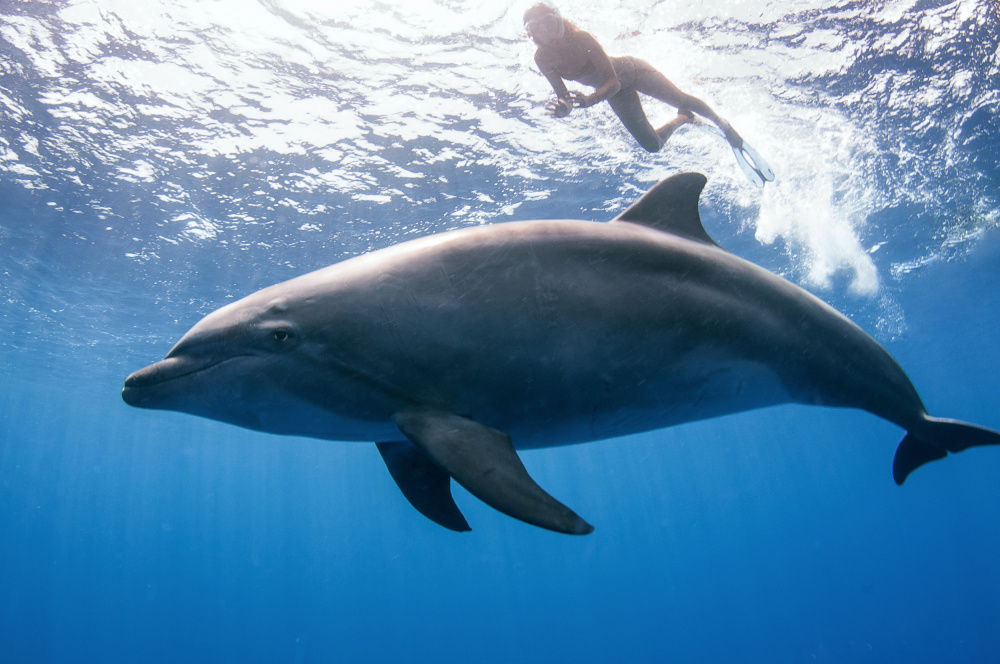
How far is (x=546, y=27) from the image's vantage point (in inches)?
242

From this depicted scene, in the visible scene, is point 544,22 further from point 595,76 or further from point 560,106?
point 595,76

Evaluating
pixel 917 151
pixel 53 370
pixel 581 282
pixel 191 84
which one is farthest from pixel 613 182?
pixel 53 370

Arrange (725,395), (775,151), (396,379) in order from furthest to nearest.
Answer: (775,151), (725,395), (396,379)

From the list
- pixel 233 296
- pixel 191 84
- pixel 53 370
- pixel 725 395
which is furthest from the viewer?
pixel 53 370

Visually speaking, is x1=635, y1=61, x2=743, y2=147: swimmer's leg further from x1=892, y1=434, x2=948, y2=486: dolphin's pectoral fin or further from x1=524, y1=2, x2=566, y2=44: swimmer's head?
x1=892, y1=434, x2=948, y2=486: dolphin's pectoral fin

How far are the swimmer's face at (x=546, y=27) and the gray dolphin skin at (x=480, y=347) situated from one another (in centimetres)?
396

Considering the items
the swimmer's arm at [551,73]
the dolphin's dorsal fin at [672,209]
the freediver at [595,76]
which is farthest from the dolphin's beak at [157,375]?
the swimmer's arm at [551,73]

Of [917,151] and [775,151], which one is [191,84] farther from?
[917,151]

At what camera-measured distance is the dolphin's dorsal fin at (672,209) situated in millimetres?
3551

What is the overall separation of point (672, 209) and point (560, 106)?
2.62 m

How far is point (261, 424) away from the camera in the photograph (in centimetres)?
284

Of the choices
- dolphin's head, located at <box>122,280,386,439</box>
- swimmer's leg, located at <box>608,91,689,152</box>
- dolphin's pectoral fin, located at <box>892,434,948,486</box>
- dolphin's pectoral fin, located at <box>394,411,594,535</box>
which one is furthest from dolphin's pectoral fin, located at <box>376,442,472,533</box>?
swimmer's leg, located at <box>608,91,689,152</box>

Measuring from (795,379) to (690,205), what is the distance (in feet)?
4.46

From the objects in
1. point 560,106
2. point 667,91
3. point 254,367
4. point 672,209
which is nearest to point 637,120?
point 667,91
